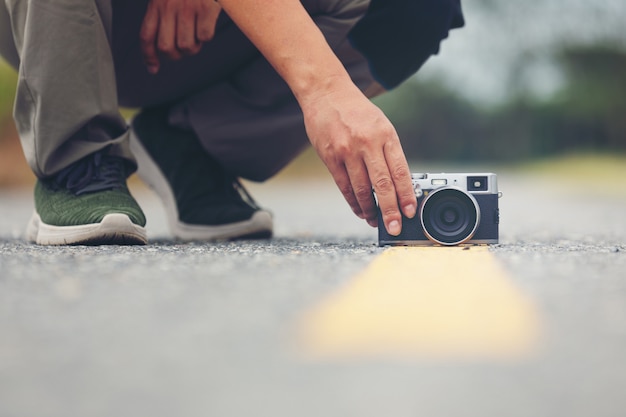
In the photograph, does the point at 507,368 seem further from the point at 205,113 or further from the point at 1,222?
the point at 1,222

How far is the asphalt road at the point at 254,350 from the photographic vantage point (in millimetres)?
951

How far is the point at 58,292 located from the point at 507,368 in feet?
2.59

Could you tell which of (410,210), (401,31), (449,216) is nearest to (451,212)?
(449,216)

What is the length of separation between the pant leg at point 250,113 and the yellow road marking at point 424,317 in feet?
3.44

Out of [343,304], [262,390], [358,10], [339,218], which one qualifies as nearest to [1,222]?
[339,218]

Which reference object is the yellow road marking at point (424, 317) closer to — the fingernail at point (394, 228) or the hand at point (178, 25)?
the fingernail at point (394, 228)

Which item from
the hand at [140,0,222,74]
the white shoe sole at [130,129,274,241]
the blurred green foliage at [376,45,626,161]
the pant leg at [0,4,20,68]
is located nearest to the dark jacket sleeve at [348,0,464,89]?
the hand at [140,0,222,74]

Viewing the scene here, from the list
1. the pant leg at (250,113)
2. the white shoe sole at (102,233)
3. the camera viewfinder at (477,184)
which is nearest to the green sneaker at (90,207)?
the white shoe sole at (102,233)

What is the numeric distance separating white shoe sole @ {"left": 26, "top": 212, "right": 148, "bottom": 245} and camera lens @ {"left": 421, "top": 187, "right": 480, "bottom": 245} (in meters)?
0.75

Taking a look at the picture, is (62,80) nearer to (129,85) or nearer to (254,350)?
(129,85)

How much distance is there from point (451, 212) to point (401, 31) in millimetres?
741

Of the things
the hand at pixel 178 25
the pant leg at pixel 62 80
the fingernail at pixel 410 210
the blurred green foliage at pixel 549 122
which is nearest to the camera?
the fingernail at pixel 410 210

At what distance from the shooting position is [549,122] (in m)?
22.0

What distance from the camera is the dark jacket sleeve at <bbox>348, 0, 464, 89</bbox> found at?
8.66 ft
